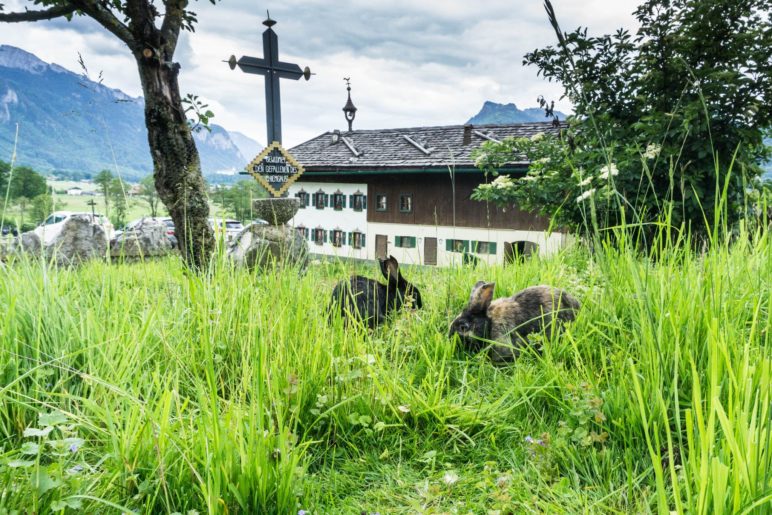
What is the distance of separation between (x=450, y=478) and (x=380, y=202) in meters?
20.0

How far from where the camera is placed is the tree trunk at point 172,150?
5.69 meters

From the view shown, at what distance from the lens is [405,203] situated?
20.7 meters

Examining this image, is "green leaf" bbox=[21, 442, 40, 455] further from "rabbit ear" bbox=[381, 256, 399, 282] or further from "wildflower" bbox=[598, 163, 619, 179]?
"rabbit ear" bbox=[381, 256, 399, 282]

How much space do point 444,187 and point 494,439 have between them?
17.8 m

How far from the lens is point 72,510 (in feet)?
4.72

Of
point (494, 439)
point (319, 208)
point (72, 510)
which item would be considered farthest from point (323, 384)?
point (319, 208)

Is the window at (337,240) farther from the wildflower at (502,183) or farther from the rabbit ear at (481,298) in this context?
the wildflower at (502,183)

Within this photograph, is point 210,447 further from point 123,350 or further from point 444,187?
point 444,187

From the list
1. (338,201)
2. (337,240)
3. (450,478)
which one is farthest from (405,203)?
(450,478)

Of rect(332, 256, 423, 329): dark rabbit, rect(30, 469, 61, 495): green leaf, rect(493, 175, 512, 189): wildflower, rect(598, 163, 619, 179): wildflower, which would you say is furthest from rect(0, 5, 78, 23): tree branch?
rect(30, 469, 61, 495): green leaf

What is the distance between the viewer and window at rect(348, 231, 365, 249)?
22.0 meters

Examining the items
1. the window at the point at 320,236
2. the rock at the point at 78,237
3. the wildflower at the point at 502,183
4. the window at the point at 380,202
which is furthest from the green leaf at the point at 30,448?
the window at the point at 320,236

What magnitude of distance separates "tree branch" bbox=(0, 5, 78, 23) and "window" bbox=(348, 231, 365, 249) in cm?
1596

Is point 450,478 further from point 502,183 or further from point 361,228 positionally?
point 361,228
